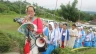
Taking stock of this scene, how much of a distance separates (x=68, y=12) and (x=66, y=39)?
38453 mm

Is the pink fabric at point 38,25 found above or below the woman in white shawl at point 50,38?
above

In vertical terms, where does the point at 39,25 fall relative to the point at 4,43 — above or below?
above

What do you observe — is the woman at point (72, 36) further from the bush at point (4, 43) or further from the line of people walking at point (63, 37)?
the bush at point (4, 43)

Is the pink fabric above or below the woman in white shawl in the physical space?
above

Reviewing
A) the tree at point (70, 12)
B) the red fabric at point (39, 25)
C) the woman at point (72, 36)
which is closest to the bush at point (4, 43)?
the red fabric at point (39, 25)

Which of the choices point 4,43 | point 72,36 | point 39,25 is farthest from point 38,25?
point 72,36

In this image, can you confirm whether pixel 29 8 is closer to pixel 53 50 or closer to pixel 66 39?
pixel 53 50

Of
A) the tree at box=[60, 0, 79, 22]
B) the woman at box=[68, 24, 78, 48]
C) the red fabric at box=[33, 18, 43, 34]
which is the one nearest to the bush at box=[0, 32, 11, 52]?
the red fabric at box=[33, 18, 43, 34]

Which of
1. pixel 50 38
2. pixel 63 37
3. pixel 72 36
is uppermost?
pixel 50 38

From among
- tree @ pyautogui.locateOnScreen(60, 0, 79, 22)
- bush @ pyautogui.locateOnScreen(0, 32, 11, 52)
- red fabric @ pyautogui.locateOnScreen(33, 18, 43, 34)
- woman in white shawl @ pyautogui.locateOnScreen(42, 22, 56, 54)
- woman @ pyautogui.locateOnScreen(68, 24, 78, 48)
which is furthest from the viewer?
tree @ pyautogui.locateOnScreen(60, 0, 79, 22)

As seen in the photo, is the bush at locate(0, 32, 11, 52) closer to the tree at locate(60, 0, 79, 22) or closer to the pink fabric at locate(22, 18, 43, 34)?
the pink fabric at locate(22, 18, 43, 34)

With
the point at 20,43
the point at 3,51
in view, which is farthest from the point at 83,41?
the point at 3,51

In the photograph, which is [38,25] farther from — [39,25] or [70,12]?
[70,12]

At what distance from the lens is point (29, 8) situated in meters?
4.62
